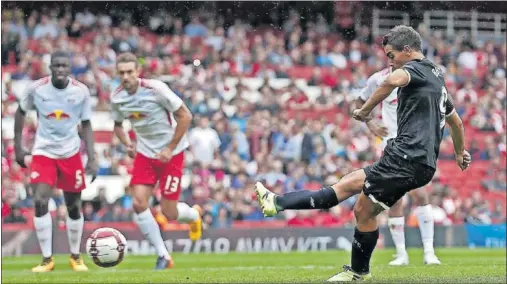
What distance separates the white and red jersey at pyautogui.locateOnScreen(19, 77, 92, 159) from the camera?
13773 mm

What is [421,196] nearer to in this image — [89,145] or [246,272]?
[246,272]

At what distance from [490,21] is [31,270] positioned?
21.0 metres

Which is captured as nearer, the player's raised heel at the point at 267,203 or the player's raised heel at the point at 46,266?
the player's raised heel at the point at 267,203

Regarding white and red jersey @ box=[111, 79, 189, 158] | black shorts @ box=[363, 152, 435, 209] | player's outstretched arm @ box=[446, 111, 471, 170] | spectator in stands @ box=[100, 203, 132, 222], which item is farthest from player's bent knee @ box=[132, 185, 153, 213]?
spectator in stands @ box=[100, 203, 132, 222]

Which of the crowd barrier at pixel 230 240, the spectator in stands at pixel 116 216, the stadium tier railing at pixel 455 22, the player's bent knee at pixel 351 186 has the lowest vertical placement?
the crowd barrier at pixel 230 240

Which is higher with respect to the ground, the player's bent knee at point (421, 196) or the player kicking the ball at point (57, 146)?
the player kicking the ball at point (57, 146)

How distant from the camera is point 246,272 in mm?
12617

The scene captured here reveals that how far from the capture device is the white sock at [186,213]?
14219 mm

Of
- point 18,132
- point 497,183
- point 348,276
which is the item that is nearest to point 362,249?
point 348,276

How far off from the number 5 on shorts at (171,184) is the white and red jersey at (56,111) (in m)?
1.43

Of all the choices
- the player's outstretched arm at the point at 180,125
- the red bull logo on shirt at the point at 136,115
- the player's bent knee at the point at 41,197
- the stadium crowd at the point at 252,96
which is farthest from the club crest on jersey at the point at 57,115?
the stadium crowd at the point at 252,96

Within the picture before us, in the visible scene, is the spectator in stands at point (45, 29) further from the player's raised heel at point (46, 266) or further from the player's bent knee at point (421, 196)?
the player's bent knee at point (421, 196)

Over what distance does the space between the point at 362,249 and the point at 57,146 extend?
18.1 ft

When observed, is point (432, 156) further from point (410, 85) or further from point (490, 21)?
point (490, 21)
